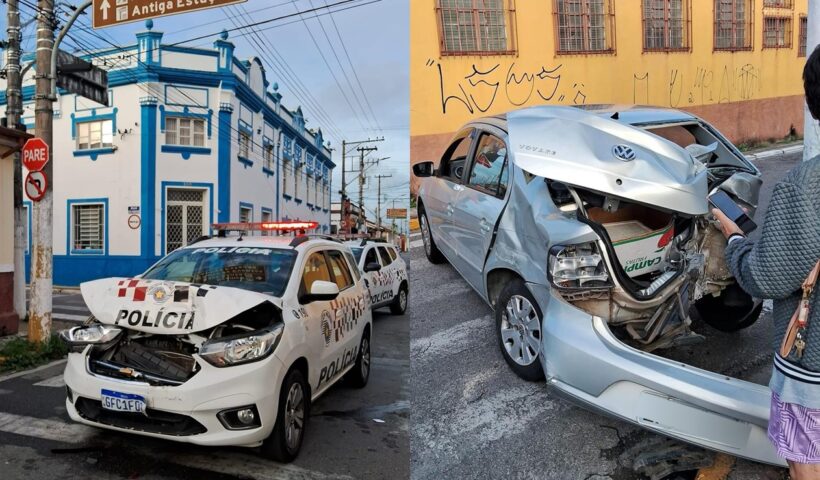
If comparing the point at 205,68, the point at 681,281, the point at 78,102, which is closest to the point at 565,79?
the point at 681,281

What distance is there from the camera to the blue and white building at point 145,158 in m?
19.0

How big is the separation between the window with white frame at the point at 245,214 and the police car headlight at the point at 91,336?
18.4 metres

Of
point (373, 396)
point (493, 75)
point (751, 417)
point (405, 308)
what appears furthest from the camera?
point (405, 308)

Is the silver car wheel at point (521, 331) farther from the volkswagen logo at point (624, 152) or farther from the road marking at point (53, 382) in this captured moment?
the road marking at point (53, 382)

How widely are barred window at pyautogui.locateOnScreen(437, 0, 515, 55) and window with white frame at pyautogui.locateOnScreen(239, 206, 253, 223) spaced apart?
14090 mm

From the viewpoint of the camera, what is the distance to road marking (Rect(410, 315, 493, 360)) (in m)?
4.51

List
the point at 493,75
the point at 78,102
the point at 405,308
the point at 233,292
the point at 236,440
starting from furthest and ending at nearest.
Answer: the point at 78,102
the point at 405,308
the point at 493,75
the point at 233,292
the point at 236,440

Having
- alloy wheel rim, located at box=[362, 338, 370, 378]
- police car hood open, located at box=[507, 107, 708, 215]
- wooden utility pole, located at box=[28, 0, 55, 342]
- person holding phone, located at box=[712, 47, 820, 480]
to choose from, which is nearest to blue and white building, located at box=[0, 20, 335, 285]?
wooden utility pole, located at box=[28, 0, 55, 342]

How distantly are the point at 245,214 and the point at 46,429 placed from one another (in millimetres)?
18632

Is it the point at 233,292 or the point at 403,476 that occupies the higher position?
the point at 233,292

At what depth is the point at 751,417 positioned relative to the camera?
241 cm

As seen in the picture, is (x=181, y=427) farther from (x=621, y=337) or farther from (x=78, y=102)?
(x=78, y=102)

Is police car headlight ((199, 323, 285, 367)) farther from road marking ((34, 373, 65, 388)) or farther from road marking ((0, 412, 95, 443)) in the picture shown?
road marking ((34, 373, 65, 388))

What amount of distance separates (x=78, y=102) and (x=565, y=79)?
1784 cm
